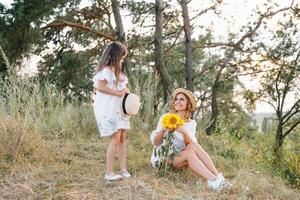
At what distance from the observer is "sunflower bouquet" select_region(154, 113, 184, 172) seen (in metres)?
4.77

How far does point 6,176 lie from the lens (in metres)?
4.80

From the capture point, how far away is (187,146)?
503 centimetres

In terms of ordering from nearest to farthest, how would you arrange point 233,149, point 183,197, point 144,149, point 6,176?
point 183,197 → point 6,176 → point 144,149 → point 233,149

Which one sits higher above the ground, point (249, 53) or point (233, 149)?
point (249, 53)

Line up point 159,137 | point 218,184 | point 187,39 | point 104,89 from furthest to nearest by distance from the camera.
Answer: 1. point 187,39
2. point 159,137
3. point 218,184
4. point 104,89

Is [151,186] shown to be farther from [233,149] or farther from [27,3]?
[27,3]

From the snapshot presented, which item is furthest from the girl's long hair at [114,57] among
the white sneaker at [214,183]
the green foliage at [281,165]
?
the green foliage at [281,165]

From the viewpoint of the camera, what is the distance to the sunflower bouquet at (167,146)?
4.77 m

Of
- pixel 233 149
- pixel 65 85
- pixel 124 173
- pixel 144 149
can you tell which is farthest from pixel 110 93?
pixel 65 85

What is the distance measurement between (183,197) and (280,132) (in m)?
8.03

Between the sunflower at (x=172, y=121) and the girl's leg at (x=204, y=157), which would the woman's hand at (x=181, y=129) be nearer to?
the sunflower at (x=172, y=121)

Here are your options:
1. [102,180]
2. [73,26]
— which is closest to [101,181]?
[102,180]

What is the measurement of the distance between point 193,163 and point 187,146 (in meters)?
0.22

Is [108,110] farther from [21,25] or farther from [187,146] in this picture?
[21,25]
